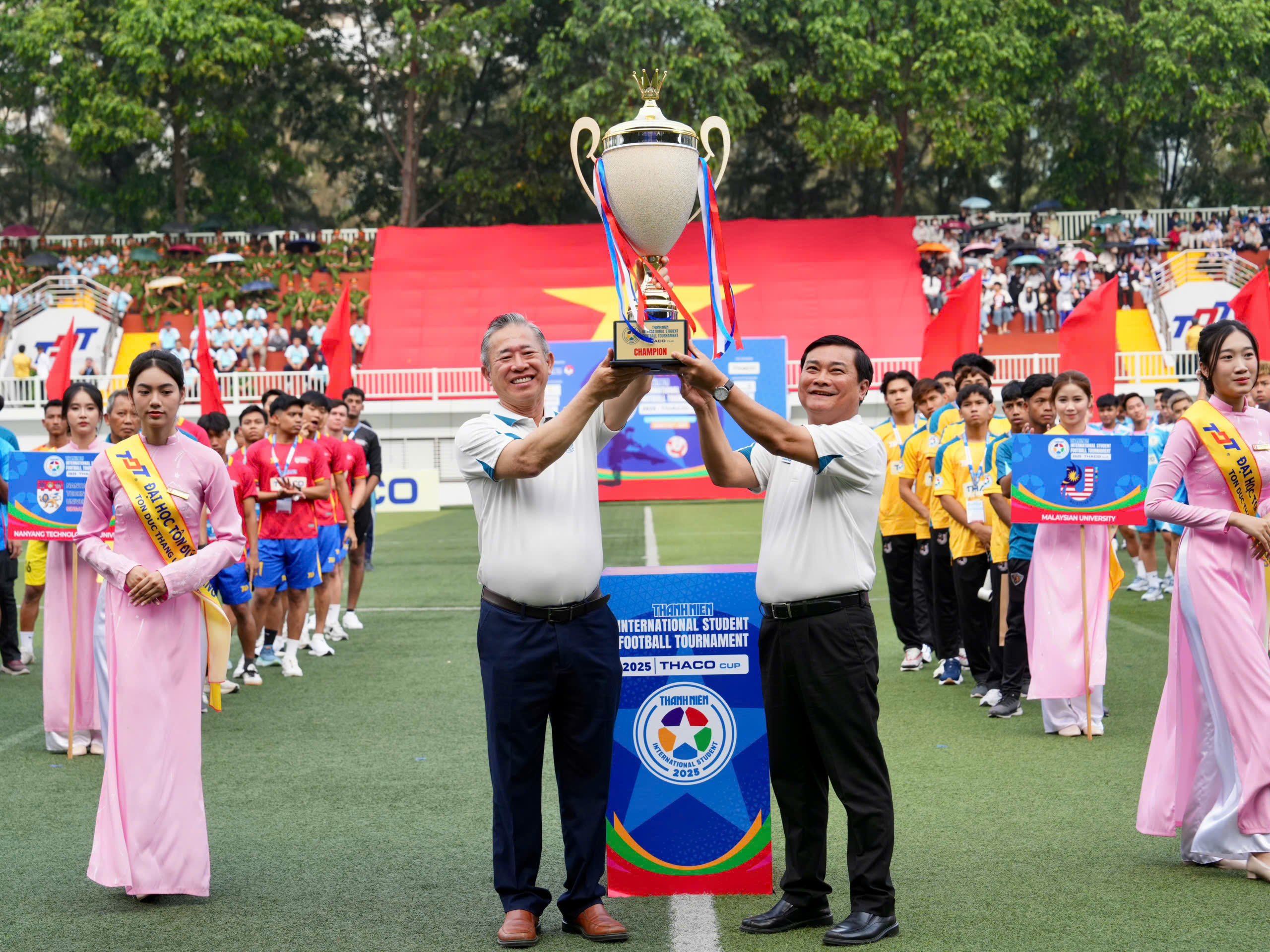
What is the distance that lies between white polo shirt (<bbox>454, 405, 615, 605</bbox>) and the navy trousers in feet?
0.38

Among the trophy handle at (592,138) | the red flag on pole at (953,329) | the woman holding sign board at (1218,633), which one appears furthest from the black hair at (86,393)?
the red flag on pole at (953,329)

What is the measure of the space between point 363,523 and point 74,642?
5331 millimetres

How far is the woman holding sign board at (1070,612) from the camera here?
7562mm

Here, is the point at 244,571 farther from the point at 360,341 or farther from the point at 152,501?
the point at 360,341

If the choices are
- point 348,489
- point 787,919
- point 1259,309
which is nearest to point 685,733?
point 787,919

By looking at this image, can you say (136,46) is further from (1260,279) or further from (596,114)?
(1260,279)

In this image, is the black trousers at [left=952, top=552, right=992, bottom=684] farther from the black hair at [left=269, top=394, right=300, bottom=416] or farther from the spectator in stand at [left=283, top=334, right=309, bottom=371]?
the spectator in stand at [left=283, top=334, right=309, bottom=371]

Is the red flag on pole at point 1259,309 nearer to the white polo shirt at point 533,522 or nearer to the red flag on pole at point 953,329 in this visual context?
the red flag on pole at point 953,329

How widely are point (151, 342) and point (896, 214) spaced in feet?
73.4

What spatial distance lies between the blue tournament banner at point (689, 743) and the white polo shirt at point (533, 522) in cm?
49

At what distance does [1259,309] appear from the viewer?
13219 mm

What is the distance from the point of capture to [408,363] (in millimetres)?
35188

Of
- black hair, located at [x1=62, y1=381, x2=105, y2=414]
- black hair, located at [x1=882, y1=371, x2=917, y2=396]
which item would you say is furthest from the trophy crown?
black hair, located at [x1=882, y1=371, x2=917, y2=396]

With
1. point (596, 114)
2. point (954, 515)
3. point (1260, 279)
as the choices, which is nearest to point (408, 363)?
point (596, 114)
